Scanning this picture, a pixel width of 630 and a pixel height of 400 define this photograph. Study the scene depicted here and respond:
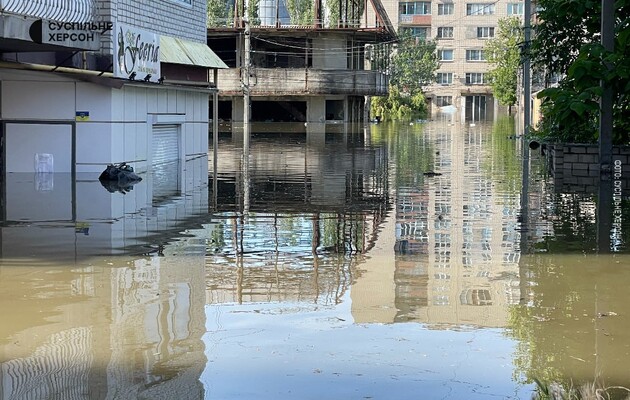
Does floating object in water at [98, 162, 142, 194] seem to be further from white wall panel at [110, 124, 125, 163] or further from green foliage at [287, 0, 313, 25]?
green foliage at [287, 0, 313, 25]

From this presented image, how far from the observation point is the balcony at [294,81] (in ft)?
233

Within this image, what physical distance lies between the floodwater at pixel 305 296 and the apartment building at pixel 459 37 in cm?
9912

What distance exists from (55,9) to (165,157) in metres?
9.19

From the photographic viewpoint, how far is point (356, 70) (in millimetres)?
72000

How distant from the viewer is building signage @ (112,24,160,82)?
23656mm

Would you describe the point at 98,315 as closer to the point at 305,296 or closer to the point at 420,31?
the point at 305,296

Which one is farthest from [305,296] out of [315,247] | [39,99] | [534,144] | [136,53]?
[534,144]

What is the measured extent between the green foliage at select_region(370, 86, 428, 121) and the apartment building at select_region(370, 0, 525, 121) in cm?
1287

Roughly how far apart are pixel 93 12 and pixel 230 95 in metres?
48.4

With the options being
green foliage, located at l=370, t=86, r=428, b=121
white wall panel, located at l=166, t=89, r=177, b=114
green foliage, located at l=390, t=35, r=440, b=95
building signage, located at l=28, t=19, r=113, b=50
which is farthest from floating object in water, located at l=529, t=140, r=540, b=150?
green foliage, located at l=390, t=35, r=440, b=95

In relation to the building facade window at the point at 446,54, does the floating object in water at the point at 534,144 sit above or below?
below

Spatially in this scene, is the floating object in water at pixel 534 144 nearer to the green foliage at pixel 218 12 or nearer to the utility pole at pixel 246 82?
the utility pole at pixel 246 82

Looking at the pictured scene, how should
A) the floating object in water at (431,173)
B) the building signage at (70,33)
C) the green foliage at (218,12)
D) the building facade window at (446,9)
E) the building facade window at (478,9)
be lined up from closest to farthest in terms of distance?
the building signage at (70,33) < the floating object in water at (431,173) < the green foliage at (218,12) < the building facade window at (478,9) < the building facade window at (446,9)

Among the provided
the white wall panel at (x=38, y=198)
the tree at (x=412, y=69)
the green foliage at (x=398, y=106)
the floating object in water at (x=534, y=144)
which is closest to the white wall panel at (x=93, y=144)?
the white wall panel at (x=38, y=198)
